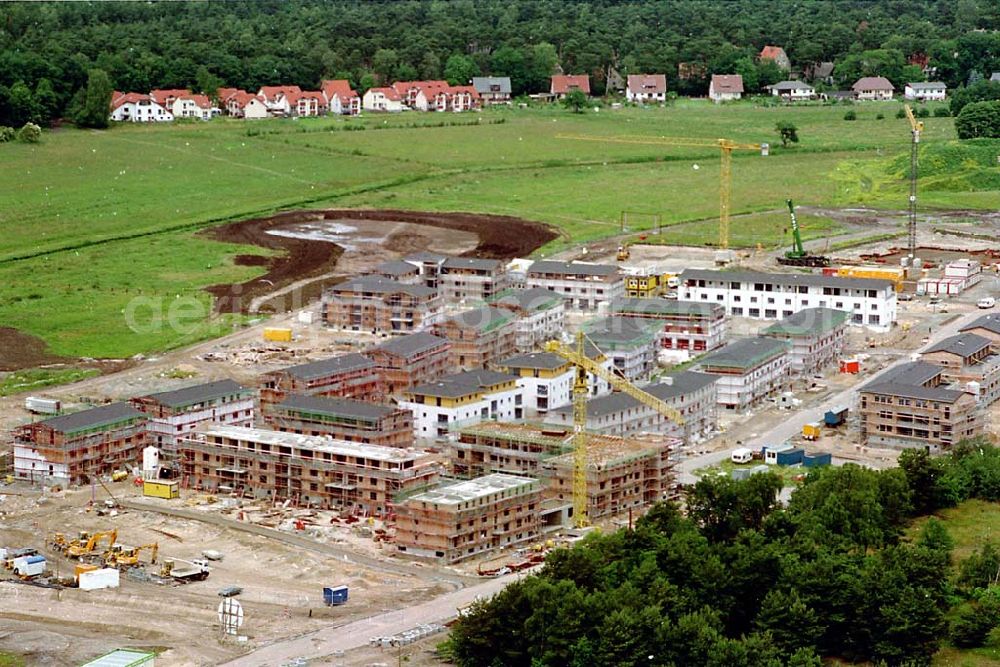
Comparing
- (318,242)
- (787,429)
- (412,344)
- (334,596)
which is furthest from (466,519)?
(318,242)

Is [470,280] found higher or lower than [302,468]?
higher

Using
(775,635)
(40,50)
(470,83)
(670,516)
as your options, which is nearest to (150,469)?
(670,516)

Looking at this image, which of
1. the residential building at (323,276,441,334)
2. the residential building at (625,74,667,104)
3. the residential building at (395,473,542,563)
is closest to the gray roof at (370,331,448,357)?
the residential building at (323,276,441,334)

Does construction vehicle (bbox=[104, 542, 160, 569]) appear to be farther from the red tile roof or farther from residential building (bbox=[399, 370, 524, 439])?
the red tile roof

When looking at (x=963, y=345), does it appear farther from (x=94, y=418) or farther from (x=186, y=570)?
(x=186, y=570)

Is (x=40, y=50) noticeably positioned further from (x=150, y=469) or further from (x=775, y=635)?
(x=775, y=635)
